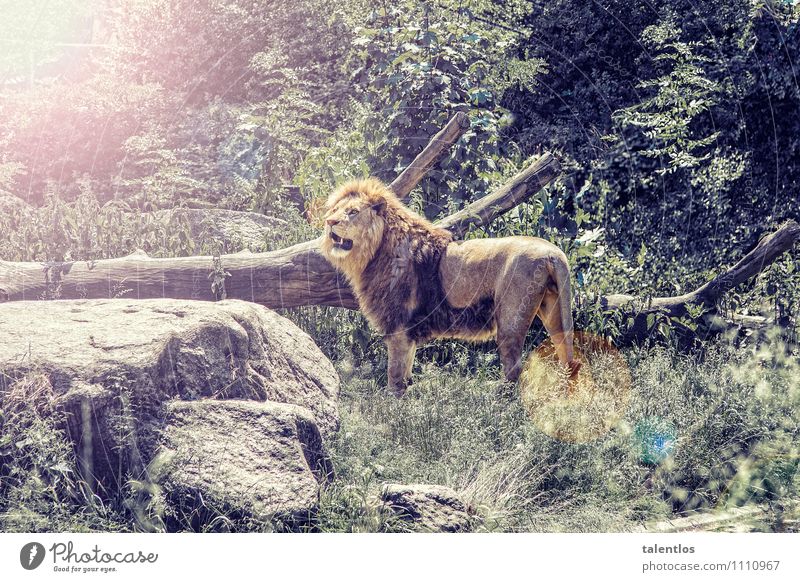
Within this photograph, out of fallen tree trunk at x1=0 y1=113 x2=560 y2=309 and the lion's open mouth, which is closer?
the lion's open mouth

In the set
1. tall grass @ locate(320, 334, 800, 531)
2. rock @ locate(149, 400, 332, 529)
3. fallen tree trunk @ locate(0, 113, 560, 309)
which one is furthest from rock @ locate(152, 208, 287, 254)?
rock @ locate(149, 400, 332, 529)

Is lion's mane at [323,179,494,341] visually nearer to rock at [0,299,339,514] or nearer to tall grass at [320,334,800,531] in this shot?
tall grass at [320,334,800,531]

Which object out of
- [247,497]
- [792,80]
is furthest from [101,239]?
[792,80]

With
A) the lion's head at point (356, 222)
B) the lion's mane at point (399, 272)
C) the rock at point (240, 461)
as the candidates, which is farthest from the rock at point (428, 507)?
the lion's head at point (356, 222)

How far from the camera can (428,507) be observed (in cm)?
520

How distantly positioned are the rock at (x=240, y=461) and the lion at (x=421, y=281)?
79.4 inches

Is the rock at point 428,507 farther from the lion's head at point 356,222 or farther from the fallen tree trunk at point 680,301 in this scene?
the fallen tree trunk at point 680,301

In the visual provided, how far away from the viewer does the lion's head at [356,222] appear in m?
7.41

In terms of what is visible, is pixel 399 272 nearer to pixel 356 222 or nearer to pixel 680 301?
pixel 356 222

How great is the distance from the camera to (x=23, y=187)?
1395 centimetres

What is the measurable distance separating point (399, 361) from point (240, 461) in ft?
8.16

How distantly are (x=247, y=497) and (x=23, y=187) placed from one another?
416 inches

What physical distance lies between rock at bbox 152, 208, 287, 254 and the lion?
2530 mm

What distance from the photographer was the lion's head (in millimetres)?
7406
